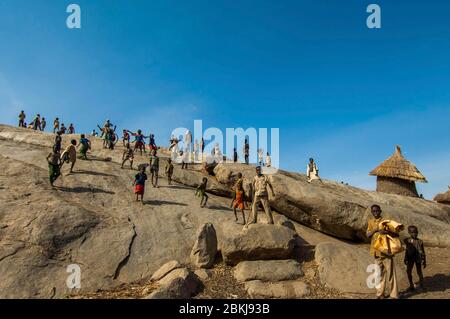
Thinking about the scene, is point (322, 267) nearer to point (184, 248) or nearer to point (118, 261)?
point (184, 248)

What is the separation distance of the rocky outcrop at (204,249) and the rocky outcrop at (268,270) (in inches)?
44.7

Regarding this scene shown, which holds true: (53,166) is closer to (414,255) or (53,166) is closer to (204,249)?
(204,249)

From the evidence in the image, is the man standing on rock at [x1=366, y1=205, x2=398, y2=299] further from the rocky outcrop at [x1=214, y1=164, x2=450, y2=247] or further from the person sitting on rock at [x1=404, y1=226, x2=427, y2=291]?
the rocky outcrop at [x1=214, y1=164, x2=450, y2=247]

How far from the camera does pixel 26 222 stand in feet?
37.7

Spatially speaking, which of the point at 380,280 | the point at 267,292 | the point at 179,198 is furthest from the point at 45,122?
the point at 380,280

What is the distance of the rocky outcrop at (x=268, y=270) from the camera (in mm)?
10820

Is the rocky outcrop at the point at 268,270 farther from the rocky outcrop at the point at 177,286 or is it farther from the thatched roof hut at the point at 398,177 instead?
the thatched roof hut at the point at 398,177

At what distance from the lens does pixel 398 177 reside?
28.4 meters

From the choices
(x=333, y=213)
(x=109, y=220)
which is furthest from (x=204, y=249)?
(x=333, y=213)

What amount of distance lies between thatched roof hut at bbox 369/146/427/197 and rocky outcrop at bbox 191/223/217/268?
22.3 m

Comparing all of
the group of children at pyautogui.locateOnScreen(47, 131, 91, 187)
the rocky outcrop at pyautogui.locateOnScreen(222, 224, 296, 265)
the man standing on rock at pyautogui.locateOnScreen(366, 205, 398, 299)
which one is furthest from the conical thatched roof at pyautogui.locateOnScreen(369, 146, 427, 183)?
the group of children at pyautogui.locateOnScreen(47, 131, 91, 187)

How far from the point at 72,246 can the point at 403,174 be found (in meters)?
27.7

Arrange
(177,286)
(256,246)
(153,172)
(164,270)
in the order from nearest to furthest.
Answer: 1. (177,286)
2. (164,270)
3. (256,246)
4. (153,172)

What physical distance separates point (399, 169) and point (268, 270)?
75.7 ft
